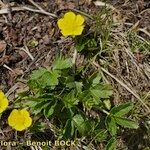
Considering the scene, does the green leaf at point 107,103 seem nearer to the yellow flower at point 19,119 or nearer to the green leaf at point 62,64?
the green leaf at point 62,64

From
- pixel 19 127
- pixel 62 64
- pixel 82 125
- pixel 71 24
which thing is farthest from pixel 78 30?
pixel 19 127

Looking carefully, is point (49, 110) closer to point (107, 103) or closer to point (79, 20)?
point (107, 103)

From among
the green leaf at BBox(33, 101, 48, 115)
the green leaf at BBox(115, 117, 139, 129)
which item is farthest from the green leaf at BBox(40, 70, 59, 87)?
the green leaf at BBox(115, 117, 139, 129)

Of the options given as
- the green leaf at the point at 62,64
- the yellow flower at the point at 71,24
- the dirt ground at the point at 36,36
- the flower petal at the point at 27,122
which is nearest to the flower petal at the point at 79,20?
the yellow flower at the point at 71,24

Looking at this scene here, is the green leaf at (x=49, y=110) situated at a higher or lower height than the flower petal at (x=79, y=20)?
lower

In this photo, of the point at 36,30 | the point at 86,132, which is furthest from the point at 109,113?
the point at 36,30
